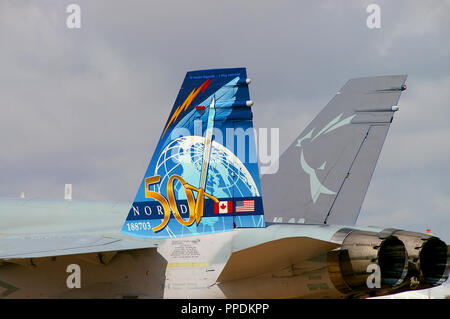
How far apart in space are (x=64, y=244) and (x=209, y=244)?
2.15 meters

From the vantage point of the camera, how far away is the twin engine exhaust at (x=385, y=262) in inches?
345

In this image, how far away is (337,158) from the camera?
12898mm

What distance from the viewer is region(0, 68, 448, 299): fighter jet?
351 inches

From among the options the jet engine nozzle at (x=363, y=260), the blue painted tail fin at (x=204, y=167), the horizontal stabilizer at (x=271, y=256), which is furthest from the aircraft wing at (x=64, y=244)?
the jet engine nozzle at (x=363, y=260)

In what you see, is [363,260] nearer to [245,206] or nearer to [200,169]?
[245,206]

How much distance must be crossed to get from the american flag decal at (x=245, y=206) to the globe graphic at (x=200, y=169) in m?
0.10

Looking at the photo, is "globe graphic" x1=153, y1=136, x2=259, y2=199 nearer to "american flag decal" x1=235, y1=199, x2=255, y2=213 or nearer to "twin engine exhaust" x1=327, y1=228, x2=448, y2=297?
"american flag decal" x1=235, y1=199, x2=255, y2=213

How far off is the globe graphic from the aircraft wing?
98 centimetres

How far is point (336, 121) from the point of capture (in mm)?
13547

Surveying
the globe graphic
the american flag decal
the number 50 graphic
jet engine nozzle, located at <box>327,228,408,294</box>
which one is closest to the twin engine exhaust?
jet engine nozzle, located at <box>327,228,408,294</box>

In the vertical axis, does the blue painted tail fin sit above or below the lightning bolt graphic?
below
